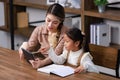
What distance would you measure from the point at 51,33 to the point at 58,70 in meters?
0.52

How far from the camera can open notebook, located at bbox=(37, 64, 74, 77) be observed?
1.82 meters

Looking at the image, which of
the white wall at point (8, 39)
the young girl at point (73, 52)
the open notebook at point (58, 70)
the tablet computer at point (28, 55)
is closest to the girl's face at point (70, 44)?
the young girl at point (73, 52)

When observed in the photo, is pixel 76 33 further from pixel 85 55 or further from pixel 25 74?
pixel 25 74

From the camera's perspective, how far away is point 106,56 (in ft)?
7.41

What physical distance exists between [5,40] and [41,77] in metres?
3.01

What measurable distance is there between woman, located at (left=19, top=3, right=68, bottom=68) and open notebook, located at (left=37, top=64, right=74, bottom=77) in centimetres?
10

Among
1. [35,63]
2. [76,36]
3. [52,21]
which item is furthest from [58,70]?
[52,21]

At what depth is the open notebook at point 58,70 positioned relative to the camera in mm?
1819

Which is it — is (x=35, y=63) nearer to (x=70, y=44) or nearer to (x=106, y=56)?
(x=70, y=44)

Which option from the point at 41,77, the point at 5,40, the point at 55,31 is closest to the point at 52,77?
the point at 41,77

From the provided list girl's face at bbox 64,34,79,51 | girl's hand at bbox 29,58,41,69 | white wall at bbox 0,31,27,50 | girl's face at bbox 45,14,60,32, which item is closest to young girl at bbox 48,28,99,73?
girl's face at bbox 64,34,79,51

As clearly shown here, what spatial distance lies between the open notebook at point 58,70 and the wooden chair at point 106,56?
0.45 m

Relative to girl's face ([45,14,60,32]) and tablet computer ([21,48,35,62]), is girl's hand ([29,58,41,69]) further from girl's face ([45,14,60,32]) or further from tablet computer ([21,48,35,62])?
girl's face ([45,14,60,32])

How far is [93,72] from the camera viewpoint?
6.06 ft
